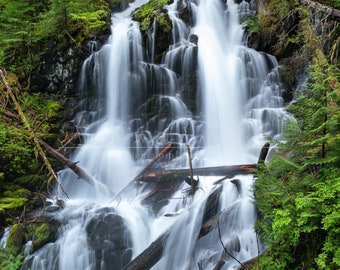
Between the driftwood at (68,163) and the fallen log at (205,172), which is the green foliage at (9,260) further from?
the fallen log at (205,172)

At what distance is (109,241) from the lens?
19.3 ft

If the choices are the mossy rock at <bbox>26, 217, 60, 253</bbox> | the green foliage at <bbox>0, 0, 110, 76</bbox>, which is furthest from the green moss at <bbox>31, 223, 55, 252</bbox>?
the green foliage at <bbox>0, 0, 110, 76</bbox>

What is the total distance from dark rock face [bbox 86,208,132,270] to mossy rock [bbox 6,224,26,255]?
1313 millimetres

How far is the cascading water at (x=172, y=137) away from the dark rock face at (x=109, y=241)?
0.02 meters

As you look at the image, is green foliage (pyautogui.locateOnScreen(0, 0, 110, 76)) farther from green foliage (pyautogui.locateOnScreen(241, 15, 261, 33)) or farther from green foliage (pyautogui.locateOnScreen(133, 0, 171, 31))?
green foliage (pyautogui.locateOnScreen(241, 15, 261, 33))

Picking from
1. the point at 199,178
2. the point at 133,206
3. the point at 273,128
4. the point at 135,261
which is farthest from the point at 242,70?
the point at 135,261

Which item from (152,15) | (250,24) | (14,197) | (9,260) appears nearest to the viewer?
(9,260)

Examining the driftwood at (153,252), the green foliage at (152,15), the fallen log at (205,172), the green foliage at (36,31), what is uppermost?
the green foliage at (152,15)

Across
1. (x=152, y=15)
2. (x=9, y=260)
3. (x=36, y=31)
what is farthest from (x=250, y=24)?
(x=9, y=260)

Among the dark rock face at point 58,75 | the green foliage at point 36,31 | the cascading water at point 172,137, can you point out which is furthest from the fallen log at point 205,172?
the green foliage at point 36,31

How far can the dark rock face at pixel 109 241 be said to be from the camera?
5.59m

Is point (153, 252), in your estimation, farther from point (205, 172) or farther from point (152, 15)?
point (152, 15)

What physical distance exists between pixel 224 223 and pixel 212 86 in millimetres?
6837

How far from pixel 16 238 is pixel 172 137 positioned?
5546 millimetres
